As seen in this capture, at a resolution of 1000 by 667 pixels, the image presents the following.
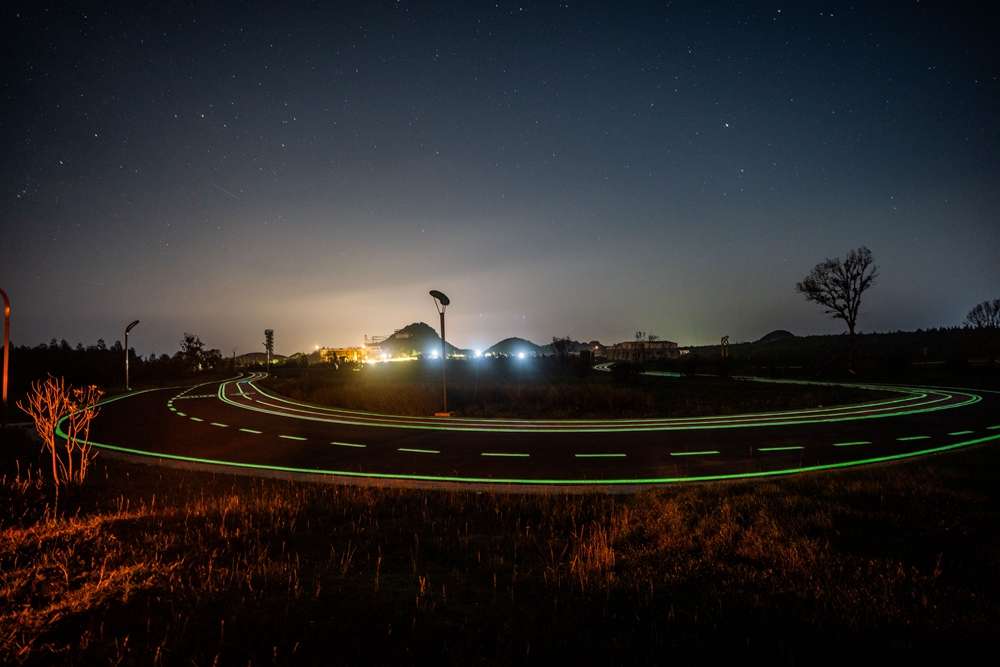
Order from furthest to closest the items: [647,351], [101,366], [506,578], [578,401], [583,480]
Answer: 1. [647,351]
2. [101,366]
3. [578,401]
4. [583,480]
5. [506,578]

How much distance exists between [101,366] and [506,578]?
63.2 m

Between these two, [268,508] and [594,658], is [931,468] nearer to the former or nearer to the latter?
[594,658]

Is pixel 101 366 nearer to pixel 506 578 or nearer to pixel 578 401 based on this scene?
pixel 578 401

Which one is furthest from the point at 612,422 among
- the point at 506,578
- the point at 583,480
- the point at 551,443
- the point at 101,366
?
the point at 101,366

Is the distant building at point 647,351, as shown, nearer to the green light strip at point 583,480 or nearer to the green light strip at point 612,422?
the green light strip at point 612,422

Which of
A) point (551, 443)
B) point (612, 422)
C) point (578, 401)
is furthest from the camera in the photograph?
point (578, 401)

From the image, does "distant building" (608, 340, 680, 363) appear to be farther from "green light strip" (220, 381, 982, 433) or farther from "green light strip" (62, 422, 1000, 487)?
"green light strip" (62, 422, 1000, 487)

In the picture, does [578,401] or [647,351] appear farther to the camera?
[647,351]

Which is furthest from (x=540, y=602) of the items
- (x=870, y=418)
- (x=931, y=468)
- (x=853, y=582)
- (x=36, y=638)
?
(x=870, y=418)

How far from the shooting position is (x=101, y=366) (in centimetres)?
5269

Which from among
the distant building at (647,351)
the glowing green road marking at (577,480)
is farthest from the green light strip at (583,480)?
the distant building at (647,351)

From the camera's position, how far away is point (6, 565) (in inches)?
203

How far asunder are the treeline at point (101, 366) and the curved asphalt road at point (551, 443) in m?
23.0

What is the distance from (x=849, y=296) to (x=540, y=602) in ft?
181
